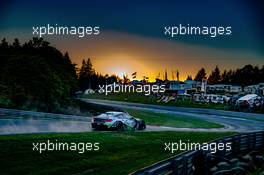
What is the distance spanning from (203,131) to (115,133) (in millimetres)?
3580

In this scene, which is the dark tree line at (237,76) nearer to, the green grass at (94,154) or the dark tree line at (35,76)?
the green grass at (94,154)

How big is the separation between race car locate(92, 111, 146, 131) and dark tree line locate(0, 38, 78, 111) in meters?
2.21

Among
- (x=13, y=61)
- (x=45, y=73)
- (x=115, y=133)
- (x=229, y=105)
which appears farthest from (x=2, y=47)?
(x=229, y=105)

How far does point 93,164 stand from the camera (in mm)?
14062

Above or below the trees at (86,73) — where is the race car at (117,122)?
below

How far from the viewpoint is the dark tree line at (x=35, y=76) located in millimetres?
15898

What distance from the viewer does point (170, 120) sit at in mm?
18000

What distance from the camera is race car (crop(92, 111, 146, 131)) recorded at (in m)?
18.0

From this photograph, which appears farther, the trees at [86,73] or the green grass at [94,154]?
the trees at [86,73]

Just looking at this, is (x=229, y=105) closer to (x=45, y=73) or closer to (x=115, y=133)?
(x=115, y=133)

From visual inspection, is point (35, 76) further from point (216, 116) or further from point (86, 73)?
point (216, 116)

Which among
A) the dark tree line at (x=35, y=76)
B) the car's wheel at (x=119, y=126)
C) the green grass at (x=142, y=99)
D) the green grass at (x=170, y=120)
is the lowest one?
the car's wheel at (x=119, y=126)

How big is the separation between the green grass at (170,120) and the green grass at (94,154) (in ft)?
1.40

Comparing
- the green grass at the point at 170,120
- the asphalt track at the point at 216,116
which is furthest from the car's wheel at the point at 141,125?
the green grass at the point at 170,120
